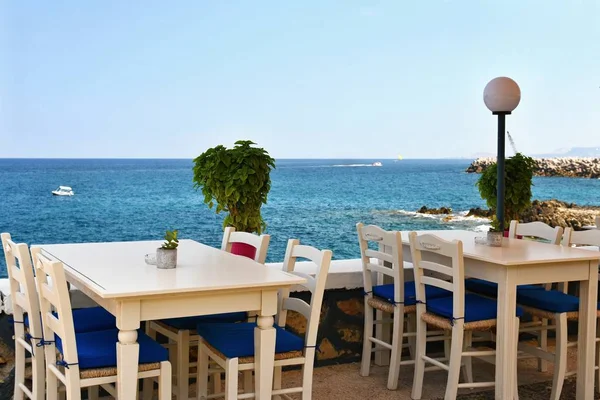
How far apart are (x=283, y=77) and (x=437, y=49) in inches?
402

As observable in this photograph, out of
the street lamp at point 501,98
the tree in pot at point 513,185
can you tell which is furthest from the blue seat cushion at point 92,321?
the tree in pot at point 513,185

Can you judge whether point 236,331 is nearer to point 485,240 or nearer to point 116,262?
point 116,262

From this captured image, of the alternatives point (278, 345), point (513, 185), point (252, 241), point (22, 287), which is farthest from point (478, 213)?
point (22, 287)

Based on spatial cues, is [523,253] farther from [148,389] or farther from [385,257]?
[148,389]

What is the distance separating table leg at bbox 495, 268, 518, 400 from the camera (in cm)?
342

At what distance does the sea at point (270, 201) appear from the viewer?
123 feet

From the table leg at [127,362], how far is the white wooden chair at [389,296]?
5.51 feet

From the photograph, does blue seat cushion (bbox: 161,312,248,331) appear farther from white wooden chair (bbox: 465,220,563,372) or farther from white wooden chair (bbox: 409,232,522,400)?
white wooden chair (bbox: 465,220,563,372)

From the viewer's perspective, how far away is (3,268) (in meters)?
28.4

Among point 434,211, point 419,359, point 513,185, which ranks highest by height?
point 513,185

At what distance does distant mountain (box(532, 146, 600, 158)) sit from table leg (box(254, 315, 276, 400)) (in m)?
45.6

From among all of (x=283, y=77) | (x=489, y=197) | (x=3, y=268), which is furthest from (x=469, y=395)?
(x=283, y=77)

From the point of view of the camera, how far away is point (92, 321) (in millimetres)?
3221

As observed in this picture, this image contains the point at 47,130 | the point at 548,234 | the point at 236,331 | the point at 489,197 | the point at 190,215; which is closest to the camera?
the point at 236,331
